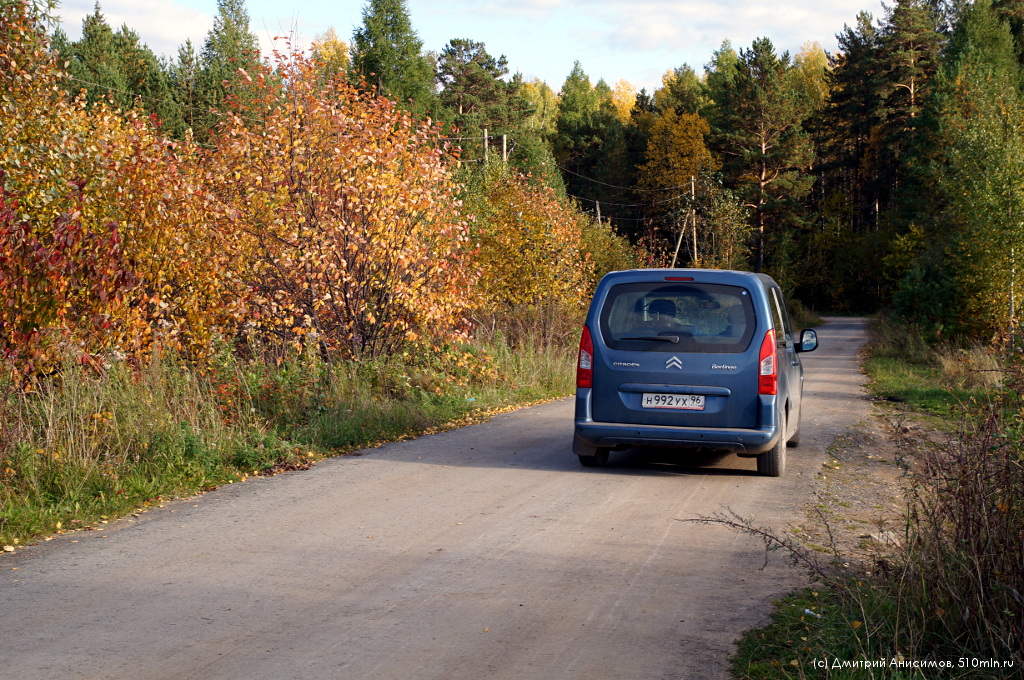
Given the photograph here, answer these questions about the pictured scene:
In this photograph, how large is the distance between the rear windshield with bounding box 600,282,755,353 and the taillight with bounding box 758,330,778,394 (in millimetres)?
169

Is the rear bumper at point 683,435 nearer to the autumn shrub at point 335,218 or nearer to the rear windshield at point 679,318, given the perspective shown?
the rear windshield at point 679,318

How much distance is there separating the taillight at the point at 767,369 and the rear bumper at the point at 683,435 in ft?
0.32

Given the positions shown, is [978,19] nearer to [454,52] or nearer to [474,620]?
[454,52]

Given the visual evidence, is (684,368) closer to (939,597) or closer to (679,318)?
(679,318)

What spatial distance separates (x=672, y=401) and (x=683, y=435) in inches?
12.9

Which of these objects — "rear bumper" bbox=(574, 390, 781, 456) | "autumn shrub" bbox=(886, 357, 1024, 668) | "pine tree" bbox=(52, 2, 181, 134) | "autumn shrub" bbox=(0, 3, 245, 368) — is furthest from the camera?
"pine tree" bbox=(52, 2, 181, 134)

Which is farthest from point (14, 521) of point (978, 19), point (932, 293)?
point (978, 19)

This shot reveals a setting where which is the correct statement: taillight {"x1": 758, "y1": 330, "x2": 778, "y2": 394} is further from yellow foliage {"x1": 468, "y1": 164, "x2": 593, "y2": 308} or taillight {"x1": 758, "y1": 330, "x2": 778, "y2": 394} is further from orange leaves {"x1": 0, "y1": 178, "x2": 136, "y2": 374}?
yellow foliage {"x1": 468, "y1": 164, "x2": 593, "y2": 308}

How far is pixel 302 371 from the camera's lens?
13203mm

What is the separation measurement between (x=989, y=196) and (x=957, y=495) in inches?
1007

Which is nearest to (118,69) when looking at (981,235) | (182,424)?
(981,235)

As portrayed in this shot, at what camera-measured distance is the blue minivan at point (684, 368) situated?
9.02 m

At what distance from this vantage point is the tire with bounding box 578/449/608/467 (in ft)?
32.3

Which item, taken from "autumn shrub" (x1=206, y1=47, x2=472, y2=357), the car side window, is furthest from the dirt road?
"autumn shrub" (x1=206, y1=47, x2=472, y2=357)
